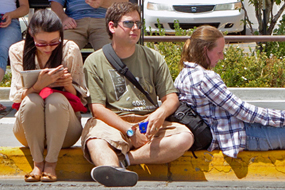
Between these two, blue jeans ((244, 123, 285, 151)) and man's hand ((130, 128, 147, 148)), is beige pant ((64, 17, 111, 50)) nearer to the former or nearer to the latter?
man's hand ((130, 128, 147, 148))

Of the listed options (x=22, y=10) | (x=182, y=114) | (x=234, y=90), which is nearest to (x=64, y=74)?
(x=182, y=114)

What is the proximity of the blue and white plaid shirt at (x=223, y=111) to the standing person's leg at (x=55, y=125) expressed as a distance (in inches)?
40.4

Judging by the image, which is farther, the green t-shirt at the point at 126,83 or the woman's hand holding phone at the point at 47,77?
the green t-shirt at the point at 126,83

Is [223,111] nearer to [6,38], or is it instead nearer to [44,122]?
[44,122]

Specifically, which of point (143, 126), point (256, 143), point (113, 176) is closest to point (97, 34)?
point (143, 126)

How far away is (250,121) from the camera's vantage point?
382 centimetres

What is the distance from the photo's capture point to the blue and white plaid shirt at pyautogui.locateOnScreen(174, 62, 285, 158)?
3.79 metres

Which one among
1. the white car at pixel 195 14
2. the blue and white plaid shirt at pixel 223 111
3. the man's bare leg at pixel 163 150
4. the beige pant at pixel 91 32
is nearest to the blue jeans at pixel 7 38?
the beige pant at pixel 91 32

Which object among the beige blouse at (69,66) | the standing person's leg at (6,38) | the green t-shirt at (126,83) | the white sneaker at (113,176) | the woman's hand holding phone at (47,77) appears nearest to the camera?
the white sneaker at (113,176)

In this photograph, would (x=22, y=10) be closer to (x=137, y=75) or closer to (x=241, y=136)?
(x=137, y=75)

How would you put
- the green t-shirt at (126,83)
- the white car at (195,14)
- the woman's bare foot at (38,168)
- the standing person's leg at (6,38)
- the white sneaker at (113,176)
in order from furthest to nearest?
the white car at (195,14), the standing person's leg at (6,38), the green t-shirt at (126,83), the woman's bare foot at (38,168), the white sneaker at (113,176)

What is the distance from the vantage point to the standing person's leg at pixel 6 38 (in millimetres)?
5738

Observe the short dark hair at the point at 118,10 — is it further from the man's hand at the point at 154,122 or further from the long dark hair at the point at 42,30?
the man's hand at the point at 154,122

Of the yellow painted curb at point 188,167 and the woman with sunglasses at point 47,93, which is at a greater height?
the woman with sunglasses at point 47,93
